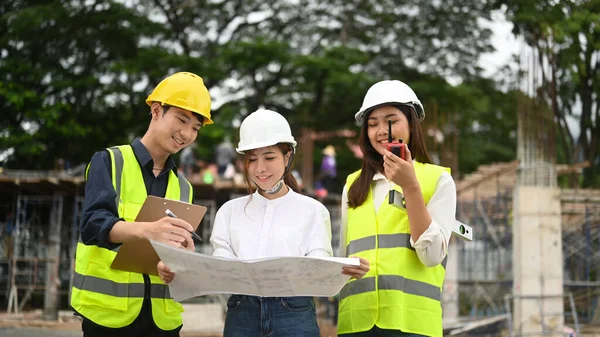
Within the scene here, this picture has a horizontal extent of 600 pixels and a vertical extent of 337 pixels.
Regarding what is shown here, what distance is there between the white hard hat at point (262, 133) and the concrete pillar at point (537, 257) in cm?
982

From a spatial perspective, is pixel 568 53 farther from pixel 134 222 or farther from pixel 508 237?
pixel 134 222

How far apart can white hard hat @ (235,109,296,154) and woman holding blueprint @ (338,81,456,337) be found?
0.39 meters

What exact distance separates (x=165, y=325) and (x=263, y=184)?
739 millimetres

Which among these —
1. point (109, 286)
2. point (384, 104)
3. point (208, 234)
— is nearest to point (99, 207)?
point (109, 286)

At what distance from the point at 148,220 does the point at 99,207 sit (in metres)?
0.20

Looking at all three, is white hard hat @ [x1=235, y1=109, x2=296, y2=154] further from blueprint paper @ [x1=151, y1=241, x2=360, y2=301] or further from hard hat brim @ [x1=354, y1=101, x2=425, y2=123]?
blueprint paper @ [x1=151, y1=241, x2=360, y2=301]

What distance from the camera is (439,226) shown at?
2.96 m

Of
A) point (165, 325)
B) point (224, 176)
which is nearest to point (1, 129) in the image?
point (224, 176)

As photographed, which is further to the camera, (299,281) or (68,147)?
(68,147)

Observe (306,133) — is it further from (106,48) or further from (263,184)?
(263,184)

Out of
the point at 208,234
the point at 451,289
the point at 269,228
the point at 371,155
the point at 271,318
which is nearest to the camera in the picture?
the point at 271,318

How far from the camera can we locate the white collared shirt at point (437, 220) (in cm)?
290

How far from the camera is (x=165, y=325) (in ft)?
10.1

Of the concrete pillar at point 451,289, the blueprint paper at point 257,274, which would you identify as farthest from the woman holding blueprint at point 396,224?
the concrete pillar at point 451,289
